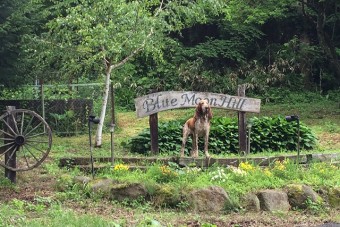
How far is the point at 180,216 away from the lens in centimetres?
668

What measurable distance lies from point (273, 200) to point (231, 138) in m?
4.10

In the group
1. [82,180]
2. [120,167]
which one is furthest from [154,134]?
[82,180]

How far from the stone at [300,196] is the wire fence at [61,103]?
7.85m

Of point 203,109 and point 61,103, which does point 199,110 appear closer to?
point 203,109

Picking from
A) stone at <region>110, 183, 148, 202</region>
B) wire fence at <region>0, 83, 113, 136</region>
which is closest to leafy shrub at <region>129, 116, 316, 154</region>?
wire fence at <region>0, 83, 113, 136</region>

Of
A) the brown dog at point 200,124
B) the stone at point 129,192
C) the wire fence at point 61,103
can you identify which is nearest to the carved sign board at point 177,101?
the brown dog at point 200,124

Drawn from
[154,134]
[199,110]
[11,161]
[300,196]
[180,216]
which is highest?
[199,110]

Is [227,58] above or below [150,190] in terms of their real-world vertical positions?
above

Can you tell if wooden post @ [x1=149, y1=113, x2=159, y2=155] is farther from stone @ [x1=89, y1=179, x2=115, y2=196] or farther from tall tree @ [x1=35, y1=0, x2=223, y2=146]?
stone @ [x1=89, y1=179, x2=115, y2=196]

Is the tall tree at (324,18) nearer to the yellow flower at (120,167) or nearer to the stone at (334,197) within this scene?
the stone at (334,197)

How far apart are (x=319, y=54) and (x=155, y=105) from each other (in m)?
14.4

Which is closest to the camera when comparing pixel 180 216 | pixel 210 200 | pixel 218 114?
pixel 180 216

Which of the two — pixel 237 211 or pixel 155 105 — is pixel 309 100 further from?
pixel 237 211

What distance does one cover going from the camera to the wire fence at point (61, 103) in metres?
14.0
